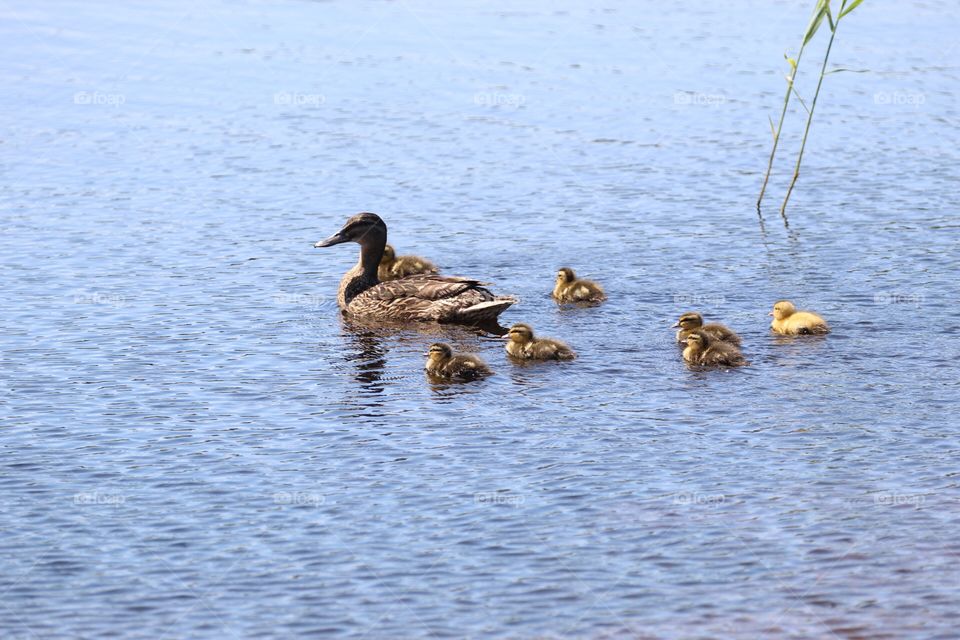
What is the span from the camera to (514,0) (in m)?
33.9

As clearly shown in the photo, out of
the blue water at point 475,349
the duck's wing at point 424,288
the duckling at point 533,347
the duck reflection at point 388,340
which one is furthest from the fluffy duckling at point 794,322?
the duck's wing at point 424,288

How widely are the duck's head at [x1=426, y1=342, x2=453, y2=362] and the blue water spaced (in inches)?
18.6

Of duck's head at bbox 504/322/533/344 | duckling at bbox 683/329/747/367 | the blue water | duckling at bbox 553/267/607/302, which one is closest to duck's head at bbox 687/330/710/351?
duckling at bbox 683/329/747/367

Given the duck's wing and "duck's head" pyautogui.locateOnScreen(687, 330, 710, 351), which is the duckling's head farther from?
"duck's head" pyautogui.locateOnScreen(687, 330, 710, 351)

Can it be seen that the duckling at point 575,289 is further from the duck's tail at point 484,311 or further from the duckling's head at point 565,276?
the duck's tail at point 484,311

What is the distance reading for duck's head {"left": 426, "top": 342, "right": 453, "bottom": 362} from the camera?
1347 cm

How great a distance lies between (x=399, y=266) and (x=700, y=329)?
187 inches

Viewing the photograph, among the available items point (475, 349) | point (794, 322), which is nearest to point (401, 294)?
point (475, 349)

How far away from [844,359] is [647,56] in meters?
15.8

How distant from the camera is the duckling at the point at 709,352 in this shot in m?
13.5

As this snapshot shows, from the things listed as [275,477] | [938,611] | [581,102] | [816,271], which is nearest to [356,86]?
[581,102]

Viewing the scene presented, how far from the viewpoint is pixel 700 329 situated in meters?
14.0

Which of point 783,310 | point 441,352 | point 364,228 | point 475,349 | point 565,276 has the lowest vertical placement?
point 475,349

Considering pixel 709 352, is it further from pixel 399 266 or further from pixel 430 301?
pixel 399 266
